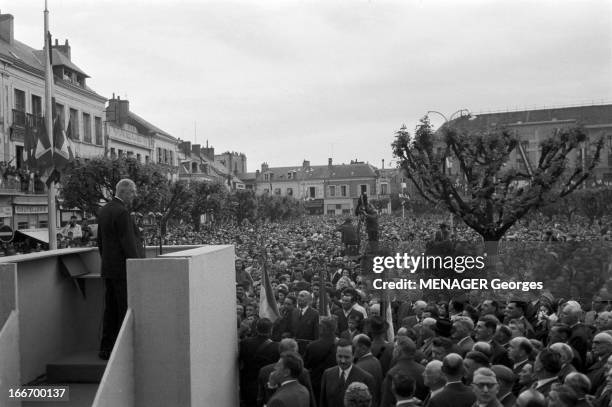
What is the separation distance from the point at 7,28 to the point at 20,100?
5.04 metres

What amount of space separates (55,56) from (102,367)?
39500 millimetres

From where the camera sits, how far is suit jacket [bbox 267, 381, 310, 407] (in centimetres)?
528

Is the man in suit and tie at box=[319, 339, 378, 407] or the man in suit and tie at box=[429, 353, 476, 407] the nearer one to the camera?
the man in suit and tie at box=[429, 353, 476, 407]

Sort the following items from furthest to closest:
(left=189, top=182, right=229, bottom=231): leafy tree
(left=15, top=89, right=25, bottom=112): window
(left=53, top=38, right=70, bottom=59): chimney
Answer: (left=189, top=182, right=229, bottom=231): leafy tree
(left=53, top=38, right=70, bottom=59): chimney
(left=15, top=89, right=25, bottom=112): window

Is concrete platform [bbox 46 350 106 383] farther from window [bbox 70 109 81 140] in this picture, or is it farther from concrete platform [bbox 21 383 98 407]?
window [bbox 70 109 81 140]

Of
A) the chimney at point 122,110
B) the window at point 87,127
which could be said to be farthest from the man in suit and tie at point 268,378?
the chimney at point 122,110

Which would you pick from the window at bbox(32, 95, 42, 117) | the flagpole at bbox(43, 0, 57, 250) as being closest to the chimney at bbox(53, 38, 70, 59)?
the window at bbox(32, 95, 42, 117)

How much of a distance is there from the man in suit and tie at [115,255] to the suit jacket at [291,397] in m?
1.44

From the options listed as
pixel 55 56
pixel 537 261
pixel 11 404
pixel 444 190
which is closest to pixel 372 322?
pixel 11 404

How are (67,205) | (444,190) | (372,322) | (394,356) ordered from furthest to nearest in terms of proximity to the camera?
(67,205), (444,190), (372,322), (394,356)

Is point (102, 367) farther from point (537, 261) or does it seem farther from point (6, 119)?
point (6, 119)

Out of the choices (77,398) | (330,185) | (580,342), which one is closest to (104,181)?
(77,398)

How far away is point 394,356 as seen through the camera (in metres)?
6.42

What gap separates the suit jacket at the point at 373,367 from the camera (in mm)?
6345
